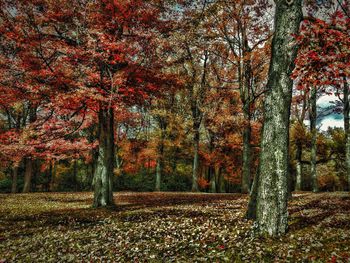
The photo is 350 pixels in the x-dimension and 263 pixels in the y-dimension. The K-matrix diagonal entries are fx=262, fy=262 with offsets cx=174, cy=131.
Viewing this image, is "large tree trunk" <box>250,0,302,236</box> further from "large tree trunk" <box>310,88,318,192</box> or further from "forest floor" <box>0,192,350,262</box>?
"large tree trunk" <box>310,88,318,192</box>

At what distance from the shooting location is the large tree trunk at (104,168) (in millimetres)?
15891

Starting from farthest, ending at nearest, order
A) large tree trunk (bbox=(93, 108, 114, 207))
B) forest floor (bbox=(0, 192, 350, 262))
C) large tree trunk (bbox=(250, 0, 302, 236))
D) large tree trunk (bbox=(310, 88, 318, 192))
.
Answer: large tree trunk (bbox=(310, 88, 318, 192))
large tree trunk (bbox=(93, 108, 114, 207))
large tree trunk (bbox=(250, 0, 302, 236))
forest floor (bbox=(0, 192, 350, 262))

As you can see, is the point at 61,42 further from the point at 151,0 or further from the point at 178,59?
the point at 178,59

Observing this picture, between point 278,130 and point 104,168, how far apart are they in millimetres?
11198

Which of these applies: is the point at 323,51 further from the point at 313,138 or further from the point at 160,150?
the point at 160,150

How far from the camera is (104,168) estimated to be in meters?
16.0

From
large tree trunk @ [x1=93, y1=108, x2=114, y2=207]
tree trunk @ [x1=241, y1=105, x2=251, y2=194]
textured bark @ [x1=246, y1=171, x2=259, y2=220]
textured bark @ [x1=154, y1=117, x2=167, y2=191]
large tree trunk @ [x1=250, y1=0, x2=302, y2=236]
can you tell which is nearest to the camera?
large tree trunk @ [x1=250, y1=0, x2=302, y2=236]

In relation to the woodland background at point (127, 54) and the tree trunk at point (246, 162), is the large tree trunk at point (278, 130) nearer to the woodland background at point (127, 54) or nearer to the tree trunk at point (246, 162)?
the woodland background at point (127, 54)

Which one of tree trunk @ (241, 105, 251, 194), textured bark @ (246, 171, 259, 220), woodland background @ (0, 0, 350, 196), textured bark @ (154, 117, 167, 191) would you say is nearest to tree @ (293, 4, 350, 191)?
woodland background @ (0, 0, 350, 196)

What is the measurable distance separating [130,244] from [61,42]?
11982 millimetres

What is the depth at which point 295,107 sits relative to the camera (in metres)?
33.8

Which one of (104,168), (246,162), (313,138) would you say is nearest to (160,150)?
(246,162)

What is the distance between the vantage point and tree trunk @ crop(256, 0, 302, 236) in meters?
7.80

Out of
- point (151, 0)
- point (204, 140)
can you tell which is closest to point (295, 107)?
point (204, 140)
